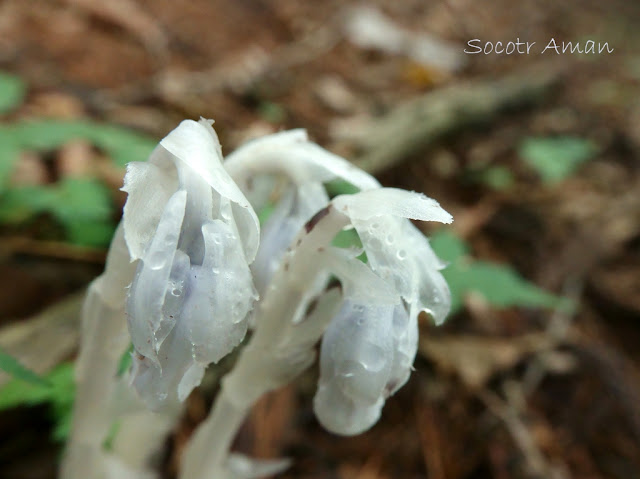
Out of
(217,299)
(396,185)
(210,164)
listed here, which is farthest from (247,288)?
(396,185)

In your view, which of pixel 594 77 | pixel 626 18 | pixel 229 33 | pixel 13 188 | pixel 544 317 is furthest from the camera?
pixel 626 18

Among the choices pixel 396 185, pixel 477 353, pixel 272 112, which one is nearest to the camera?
pixel 477 353

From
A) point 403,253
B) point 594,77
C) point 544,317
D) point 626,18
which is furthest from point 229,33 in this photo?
point 626,18

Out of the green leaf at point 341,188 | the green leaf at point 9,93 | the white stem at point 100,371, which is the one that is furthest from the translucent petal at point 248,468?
the green leaf at point 9,93

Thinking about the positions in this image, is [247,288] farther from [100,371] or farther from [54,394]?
[54,394]

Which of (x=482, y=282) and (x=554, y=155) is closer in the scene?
(x=482, y=282)

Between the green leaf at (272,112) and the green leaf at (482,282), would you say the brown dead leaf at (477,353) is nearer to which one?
the green leaf at (482,282)

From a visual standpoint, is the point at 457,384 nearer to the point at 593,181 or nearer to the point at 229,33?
the point at 593,181
